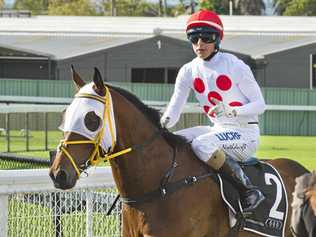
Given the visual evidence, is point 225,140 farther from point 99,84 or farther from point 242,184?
point 99,84

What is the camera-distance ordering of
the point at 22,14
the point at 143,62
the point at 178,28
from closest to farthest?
1. the point at 143,62
2. the point at 178,28
3. the point at 22,14

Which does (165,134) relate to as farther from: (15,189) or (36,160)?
(36,160)

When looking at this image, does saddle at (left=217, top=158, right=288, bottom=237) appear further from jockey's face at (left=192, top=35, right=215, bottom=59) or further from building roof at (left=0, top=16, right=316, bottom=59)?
building roof at (left=0, top=16, right=316, bottom=59)

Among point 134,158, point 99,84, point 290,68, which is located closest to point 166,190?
point 134,158

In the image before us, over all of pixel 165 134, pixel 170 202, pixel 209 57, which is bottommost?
pixel 170 202

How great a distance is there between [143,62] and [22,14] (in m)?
25.0

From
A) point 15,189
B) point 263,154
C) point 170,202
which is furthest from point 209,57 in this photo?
point 263,154

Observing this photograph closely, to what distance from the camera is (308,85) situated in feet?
123

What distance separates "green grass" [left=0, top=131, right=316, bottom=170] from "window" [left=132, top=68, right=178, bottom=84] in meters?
8.70

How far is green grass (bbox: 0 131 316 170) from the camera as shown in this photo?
21281 millimetres

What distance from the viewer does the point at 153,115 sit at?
6.52 metres

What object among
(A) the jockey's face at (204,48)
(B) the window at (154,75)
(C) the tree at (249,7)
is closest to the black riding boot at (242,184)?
(A) the jockey's face at (204,48)

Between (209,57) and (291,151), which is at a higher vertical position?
(209,57)

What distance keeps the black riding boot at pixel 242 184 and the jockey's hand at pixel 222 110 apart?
0.33m
